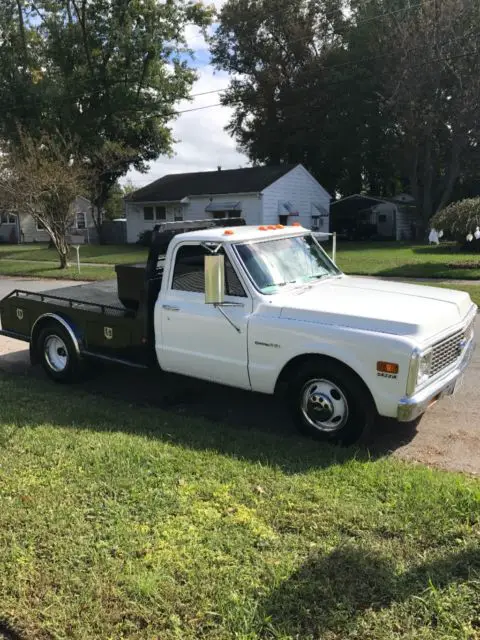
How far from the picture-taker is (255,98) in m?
46.3

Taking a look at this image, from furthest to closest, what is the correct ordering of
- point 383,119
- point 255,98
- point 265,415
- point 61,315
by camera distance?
point 255,98
point 383,119
point 61,315
point 265,415

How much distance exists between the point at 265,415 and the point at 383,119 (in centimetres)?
3832

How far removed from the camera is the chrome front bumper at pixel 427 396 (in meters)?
4.33

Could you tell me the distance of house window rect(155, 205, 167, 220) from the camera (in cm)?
4034

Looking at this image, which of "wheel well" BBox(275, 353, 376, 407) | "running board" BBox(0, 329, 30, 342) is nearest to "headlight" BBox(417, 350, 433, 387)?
"wheel well" BBox(275, 353, 376, 407)

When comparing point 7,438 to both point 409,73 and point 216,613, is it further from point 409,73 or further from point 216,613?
point 409,73

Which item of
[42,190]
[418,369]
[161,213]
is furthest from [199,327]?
[161,213]

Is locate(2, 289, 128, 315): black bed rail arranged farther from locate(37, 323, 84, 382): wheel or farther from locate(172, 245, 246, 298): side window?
locate(172, 245, 246, 298): side window

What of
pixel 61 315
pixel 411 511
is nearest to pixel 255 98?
pixel 61 315

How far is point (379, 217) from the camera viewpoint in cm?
4353

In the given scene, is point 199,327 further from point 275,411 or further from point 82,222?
point 82,222

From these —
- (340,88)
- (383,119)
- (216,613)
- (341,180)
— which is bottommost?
(216,613)

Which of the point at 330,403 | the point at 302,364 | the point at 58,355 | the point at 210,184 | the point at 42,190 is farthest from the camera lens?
the point at 210,184

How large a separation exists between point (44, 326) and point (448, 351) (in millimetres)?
4755
